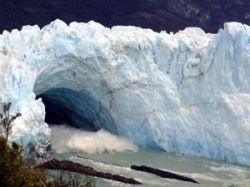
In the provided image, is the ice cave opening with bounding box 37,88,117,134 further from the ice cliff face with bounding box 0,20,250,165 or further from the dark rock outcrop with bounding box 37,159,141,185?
the dark rock outcrop with bounding box 37,159,141,185

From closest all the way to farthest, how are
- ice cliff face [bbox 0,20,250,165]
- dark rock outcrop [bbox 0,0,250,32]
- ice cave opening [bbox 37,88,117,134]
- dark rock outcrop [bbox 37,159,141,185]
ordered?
dark rock outcrop [bbox 37,159,141,185] < ice cliff face [bbox 0,20,250,165] < ice cave opening [bbox 37,88,117,134] < dark rock outcrop [bbox 0,0,250,32]

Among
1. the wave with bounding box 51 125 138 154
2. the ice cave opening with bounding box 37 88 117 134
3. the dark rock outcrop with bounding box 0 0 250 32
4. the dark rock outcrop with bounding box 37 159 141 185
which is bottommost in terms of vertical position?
the dark rock outcrop with bounding box 37 159 141 185

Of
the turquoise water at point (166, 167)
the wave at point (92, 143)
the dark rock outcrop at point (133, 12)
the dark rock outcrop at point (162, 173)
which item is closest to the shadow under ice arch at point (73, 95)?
the wave at point (92, 143)

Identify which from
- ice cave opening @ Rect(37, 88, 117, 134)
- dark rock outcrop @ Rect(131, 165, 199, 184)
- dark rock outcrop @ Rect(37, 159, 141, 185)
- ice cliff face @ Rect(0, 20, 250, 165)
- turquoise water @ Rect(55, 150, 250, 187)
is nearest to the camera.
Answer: dark rock outcrop @ Rect(37, 159, 141, 185)

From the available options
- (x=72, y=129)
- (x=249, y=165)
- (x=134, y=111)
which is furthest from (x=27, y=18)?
(x=249, y=165)

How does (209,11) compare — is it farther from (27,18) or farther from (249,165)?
(249,165)

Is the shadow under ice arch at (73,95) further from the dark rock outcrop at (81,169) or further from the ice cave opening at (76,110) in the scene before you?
the dark rock outcrop at (81,169)

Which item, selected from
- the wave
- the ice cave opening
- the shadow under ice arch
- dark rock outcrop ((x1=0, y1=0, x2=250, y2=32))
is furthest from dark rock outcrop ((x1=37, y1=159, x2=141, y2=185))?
dark rock outcrop ((x1=0, y1=0, x2=250, y2=32))
